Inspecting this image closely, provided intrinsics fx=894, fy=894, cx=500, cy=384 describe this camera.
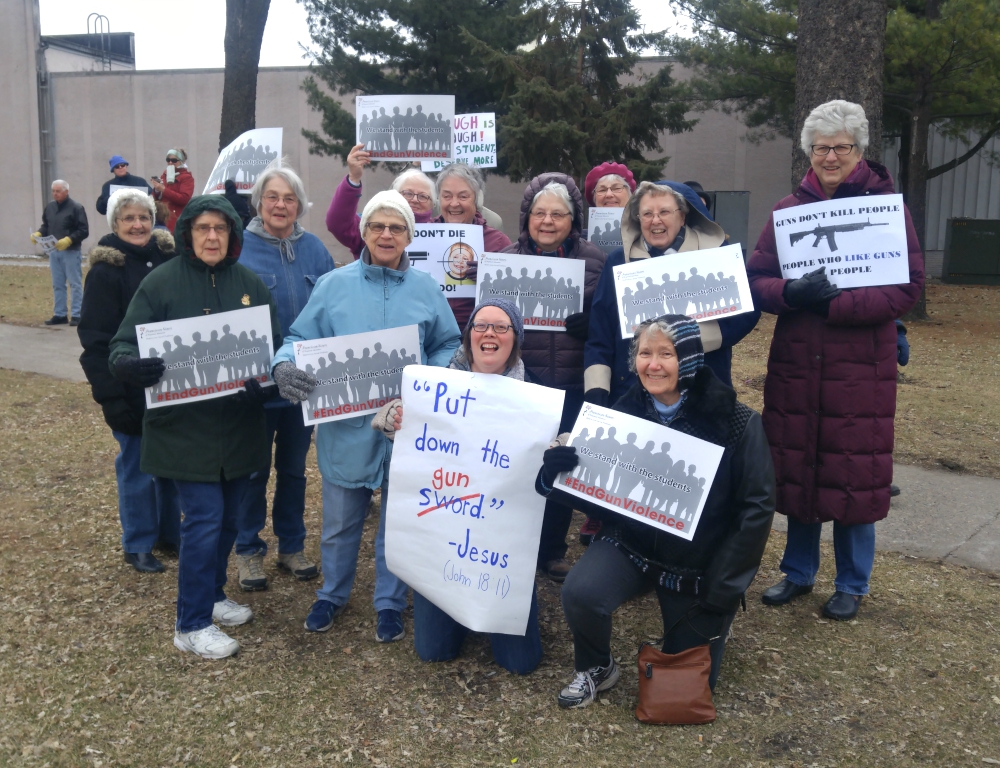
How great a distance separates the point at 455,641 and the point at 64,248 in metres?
10.8

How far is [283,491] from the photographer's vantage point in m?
4.73

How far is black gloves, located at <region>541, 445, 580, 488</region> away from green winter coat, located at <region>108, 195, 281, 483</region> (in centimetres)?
140

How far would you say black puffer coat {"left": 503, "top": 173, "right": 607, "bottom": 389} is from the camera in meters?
4.43

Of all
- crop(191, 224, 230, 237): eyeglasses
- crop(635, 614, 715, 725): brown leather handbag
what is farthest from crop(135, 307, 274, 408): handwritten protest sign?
crop(635, 614, 715, 725): brown leather handbag

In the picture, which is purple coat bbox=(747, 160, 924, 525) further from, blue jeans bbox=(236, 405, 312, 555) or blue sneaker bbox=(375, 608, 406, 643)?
blue jeans bbox=(236, 405, 312, 555)

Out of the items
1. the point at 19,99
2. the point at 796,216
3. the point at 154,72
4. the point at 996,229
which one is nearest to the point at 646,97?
the point at 996,229

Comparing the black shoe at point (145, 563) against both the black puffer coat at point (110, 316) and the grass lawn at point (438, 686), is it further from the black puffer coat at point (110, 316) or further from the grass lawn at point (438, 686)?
the black puffer coat at point (110, 316)

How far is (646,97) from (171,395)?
15468 millimetres

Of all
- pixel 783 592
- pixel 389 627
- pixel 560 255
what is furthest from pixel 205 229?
pixel 783 592

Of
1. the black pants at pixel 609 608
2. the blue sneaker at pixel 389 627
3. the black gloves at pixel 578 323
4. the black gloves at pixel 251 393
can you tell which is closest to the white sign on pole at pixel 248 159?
the black gloves at pixel 251 393

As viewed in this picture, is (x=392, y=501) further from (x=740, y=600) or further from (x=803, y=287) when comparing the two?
(x=803, y=287)

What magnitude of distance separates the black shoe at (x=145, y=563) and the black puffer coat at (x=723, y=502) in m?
2.60

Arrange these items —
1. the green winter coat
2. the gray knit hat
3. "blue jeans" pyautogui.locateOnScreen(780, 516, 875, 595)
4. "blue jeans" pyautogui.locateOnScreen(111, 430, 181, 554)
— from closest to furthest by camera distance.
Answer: the gray knit hat → the green winter coat → "blue jeans" pyautogui.locateOnScreen(780, 516, 875, 595) → "blue jeans" pyautogui.locateOnScreen(111, 430, 181, 554)

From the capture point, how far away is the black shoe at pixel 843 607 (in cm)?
419
